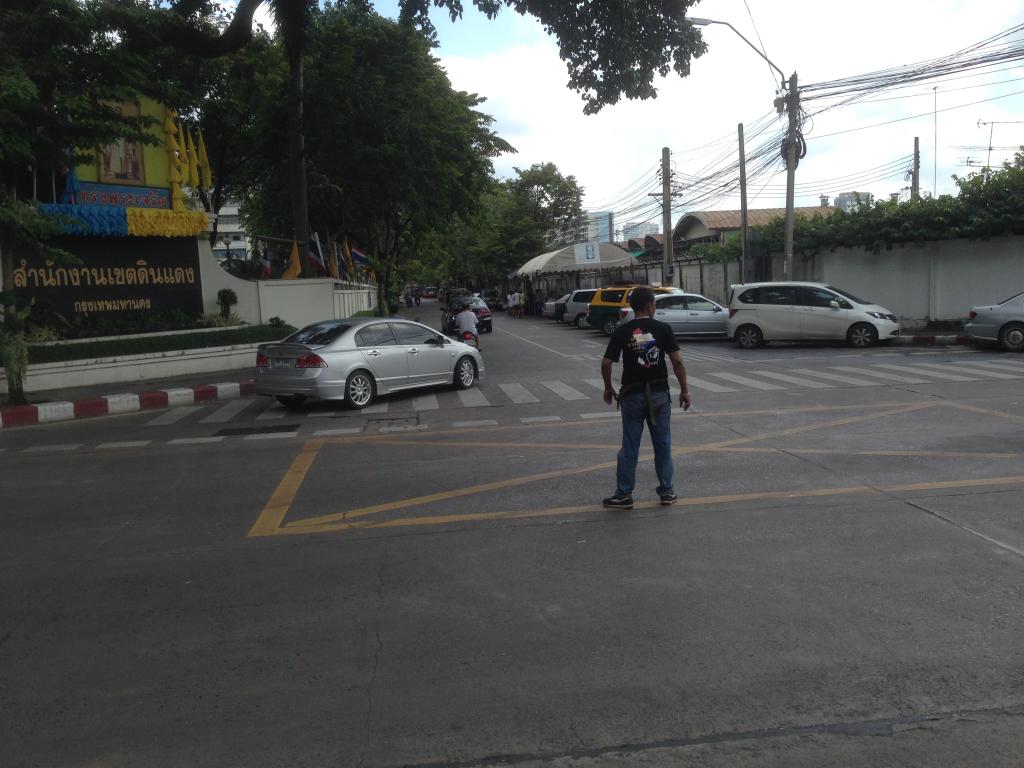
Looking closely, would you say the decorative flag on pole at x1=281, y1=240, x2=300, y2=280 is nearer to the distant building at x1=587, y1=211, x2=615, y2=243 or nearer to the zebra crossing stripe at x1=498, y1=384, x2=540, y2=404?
the zebra crossing stripe at x1=498, y1=384, x2=540, y2=404

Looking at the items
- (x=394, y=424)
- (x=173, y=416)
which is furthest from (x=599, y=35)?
(x=173, y=416)

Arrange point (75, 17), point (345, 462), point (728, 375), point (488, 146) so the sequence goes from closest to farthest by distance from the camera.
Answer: point (345, 462) < point (75, 17) < point (728, 375) < point (488, 146)

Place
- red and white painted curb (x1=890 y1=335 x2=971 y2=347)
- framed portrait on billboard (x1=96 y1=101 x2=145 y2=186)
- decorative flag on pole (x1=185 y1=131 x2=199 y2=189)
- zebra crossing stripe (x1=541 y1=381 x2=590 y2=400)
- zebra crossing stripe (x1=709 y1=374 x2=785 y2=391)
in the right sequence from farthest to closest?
red and white painted curb (x1=890 y1=335 x2=971 y2=347) → decorative flag on pole (x1=185 y1=131 x2=199 y2=189) → framed portrait on billboard (x1=96 y1=101 x2=145 y2=186) → zebra crossing stripe (x1=709 y1=374 x2=785 y2=391) → zebra crossing stripe (x1=541 y1=381 x2=590 y2=400)

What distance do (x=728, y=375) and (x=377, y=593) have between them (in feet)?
40.3

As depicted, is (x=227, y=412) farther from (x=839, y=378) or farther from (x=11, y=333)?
(x=839, y=378)

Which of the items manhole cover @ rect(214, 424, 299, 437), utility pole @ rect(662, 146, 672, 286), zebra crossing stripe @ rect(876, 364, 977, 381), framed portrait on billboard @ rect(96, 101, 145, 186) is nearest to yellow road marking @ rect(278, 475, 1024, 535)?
manhole cover @ rect(214, 424, 299, 437)

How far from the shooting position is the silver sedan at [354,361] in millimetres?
13719

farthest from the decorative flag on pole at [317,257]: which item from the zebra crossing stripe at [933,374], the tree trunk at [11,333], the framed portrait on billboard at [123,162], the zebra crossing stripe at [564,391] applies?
the zebra crossing stripe at [933,374]

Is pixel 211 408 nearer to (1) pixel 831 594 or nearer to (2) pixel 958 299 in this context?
(1) pixel 831 594

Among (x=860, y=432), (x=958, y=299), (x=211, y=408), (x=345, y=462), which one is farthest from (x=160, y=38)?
(x=958, y=299)

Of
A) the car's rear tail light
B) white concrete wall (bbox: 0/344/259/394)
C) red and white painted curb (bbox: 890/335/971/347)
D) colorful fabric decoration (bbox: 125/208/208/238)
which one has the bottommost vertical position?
red and white painted curb (bbox: 890/335/971/347)

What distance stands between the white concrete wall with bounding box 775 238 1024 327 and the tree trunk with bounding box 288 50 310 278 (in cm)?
1608

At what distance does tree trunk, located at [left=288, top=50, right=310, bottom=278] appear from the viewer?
23.1m

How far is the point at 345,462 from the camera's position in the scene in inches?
374
